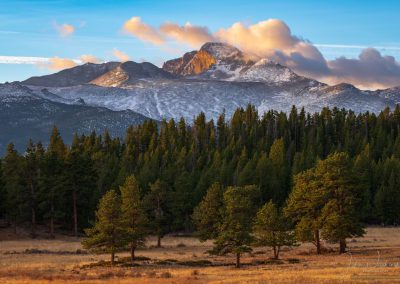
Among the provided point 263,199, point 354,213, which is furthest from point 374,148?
point 354,213

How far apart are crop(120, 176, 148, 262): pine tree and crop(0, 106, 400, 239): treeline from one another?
6535 mm

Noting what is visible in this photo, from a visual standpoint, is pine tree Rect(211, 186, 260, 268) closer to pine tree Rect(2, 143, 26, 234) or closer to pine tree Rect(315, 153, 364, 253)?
pine tree Rect(315, 153, 364, 253)

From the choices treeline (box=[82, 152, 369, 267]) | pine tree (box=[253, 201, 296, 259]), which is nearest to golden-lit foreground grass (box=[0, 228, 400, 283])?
pine tree (box=[253, 201, 296, 259])

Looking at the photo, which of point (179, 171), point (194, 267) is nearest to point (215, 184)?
point (194, 267)

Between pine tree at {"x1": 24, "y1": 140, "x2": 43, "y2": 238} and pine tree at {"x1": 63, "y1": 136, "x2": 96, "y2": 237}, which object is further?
pine tree at {"x1": 63, "y1": 136, "x2": 96, "y2": 237}

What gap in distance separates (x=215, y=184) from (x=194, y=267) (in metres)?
26.9

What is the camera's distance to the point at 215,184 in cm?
8512

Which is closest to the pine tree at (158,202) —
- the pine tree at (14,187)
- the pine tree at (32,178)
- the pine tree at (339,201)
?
the pine tree at (32,178)

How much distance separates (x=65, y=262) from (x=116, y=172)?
72232 millimetres

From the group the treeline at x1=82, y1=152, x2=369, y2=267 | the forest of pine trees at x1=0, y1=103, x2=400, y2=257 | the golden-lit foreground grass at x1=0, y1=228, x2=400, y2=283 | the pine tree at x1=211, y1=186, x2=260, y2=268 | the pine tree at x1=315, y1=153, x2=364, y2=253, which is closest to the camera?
the golden-lit foreground grass at x1=0, y1=228, x2=400, y2=283

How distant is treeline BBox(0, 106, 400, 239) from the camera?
99625mm

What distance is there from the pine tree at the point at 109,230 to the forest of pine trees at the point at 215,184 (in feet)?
2.06

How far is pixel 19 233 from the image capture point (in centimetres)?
Result: 9831

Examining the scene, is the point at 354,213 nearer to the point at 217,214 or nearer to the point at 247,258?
the point at 247,258
